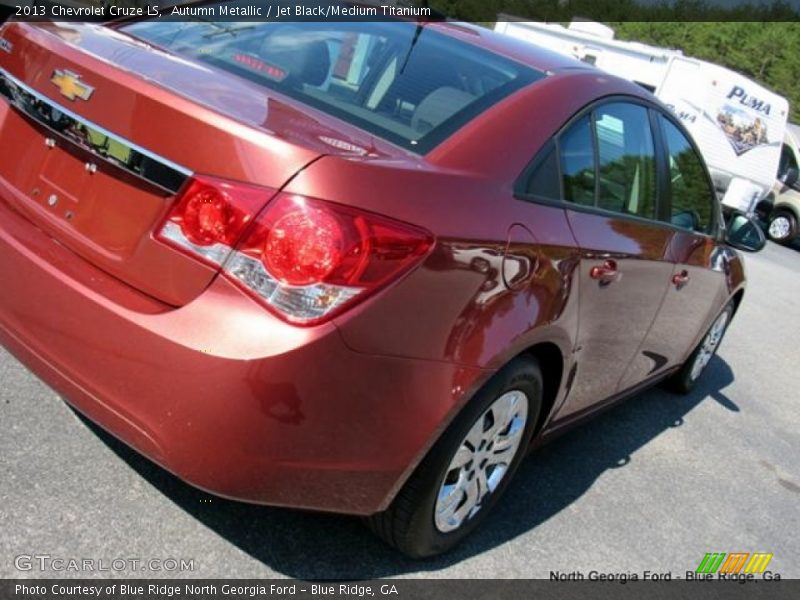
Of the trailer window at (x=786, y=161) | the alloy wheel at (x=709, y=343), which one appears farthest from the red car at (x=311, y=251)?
the trailer window at (x=786, y=161)

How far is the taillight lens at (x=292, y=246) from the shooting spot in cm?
207

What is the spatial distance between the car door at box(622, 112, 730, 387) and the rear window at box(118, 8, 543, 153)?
1191mm

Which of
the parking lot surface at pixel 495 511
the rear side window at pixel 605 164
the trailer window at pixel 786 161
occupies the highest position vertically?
the rear side window at pixel 605 164

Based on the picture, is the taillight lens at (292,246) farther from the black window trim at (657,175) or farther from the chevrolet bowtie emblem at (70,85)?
the black window trim at (657,175)

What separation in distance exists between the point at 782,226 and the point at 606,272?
13475 millimetres

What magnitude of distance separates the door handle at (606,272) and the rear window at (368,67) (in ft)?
2.25

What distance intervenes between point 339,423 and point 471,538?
1.10m

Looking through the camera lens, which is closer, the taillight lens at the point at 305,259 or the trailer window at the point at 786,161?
the taillight lens at the point at 305,259

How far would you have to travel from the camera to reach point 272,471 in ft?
7.16

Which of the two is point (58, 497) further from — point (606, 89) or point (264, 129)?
point (606, 89)

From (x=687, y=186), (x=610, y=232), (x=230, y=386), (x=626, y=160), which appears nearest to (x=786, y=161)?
(x=687, y=186)

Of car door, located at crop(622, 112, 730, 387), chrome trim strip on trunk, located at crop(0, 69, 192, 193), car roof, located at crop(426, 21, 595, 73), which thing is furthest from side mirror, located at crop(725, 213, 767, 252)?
chrome trim strip on trunk, located at crop(0, 69, 192, 193)

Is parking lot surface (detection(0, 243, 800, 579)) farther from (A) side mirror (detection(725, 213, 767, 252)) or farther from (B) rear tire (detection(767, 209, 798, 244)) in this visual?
(B) rear tire (detection(767, 209, 798, 244))

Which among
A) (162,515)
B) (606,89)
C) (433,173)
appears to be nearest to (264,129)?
(433,173)
